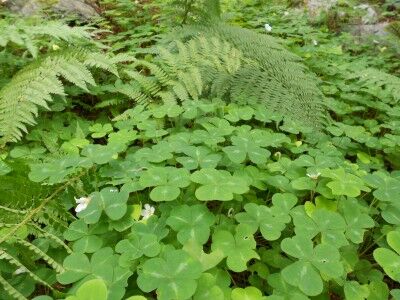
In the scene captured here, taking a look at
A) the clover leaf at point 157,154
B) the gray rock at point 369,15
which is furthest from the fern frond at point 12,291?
the gray rock at point 369,15

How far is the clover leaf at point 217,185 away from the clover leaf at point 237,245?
158 mm

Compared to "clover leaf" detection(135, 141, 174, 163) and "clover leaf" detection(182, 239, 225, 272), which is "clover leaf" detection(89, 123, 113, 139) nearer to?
"clover leaf" detection(135, 141, 174, 163)

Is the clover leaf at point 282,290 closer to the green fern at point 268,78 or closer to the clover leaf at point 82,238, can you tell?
the clover leaf at point 82,238

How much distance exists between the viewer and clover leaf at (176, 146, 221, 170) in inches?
79.1

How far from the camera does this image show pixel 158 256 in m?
1.54

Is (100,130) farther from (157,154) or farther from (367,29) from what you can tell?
(367,29)

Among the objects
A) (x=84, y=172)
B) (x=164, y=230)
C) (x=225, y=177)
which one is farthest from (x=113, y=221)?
(x=225, y=177)

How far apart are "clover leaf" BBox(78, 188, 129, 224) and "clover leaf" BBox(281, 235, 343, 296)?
2.47ft

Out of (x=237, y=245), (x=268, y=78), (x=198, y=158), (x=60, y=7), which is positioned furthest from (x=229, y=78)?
(x=60, y=7)

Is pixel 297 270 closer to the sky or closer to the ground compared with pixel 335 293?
closer to the sky

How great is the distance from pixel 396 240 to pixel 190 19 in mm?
2884

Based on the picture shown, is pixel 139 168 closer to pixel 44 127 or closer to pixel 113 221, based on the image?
pixel 113 221

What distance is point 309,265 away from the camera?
1488 mm

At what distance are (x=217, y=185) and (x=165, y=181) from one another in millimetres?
261
